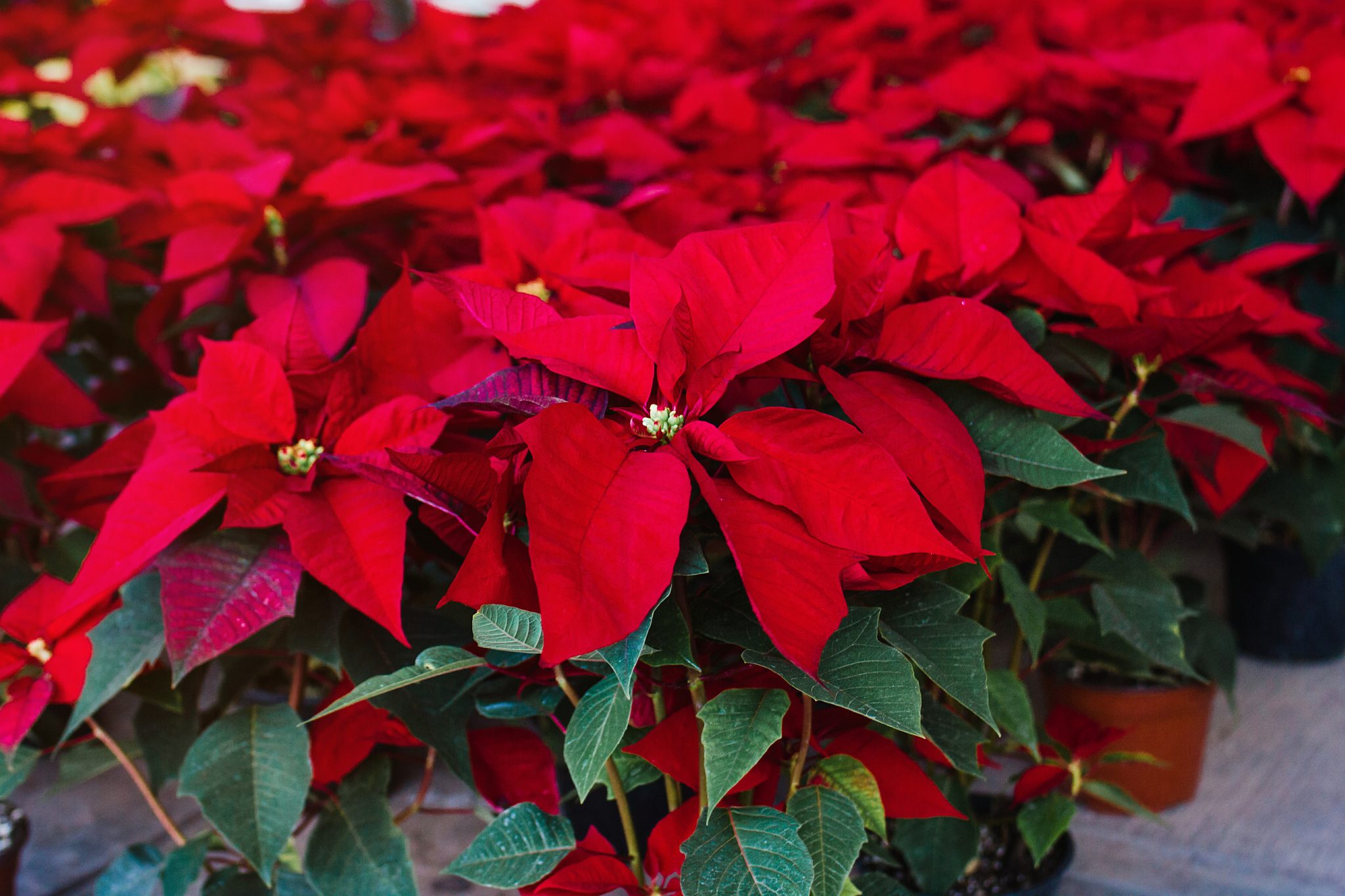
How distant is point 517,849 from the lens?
51 centimetres

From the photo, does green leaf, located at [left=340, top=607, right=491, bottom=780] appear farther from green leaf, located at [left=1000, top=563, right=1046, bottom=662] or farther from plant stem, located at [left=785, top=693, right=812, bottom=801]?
green leaf, located at [left=1000, top=563, right=1046, bottom=662]

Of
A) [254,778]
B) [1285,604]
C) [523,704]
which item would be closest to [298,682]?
[254,778]

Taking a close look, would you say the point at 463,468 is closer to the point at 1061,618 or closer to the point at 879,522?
the point at 879,522

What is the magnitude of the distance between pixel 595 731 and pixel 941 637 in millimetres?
162

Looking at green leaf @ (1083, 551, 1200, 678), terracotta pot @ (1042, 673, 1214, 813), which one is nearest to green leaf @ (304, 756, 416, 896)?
green leaf @ (1083, 551, 1200, 678)

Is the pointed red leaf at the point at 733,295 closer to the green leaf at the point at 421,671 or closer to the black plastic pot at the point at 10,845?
the green leaf at the point at 421,671

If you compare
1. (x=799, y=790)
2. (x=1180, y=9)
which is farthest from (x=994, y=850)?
(x=1180, y=9)

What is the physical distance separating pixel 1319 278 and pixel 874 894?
793mm

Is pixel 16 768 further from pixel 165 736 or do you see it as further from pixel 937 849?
pixel 937 849

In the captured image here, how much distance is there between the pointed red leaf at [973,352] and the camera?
0.48 meters

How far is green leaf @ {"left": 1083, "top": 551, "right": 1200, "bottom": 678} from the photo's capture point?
2.17ft

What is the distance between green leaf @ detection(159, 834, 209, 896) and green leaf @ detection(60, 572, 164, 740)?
0.12 m

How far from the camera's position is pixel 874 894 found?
1.83 feet

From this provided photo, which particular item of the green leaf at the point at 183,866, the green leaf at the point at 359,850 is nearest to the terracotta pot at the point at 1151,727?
the green leaf at the point at 359,850
